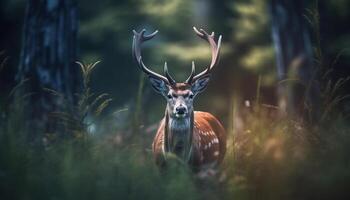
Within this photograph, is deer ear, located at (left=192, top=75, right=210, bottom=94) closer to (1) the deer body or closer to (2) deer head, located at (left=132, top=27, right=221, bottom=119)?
(2) deer head, located at (left=132, top=27, right=221, bottom=119)

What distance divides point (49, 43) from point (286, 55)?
255 inches

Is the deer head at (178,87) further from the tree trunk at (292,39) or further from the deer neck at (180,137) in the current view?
the tree trunk at (292,39)

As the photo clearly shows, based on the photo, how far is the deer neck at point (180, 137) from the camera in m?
9.93

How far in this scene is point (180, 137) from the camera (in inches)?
392

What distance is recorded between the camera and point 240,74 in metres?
26.4

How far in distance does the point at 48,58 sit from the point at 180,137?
6.28 feet

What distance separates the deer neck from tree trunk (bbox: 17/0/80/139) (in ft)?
4.25

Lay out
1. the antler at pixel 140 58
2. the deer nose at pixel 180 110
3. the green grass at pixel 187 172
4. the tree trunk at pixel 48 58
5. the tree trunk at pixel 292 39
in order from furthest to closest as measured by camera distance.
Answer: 1. the tree trunk at pixel 292 39
2. the antler at pixel 140 58
3. the tree trunk at pixel 48 58
4. the deer nose at pixel 180 110
5. the green grass at pixel 187 172

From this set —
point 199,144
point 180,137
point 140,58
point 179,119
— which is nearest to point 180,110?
point 179,119

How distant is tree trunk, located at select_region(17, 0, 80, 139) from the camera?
1027 centimetres

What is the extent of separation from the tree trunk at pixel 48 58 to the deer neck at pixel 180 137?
4.25ft

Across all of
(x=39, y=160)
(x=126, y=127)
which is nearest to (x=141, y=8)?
(x=126, y=127)

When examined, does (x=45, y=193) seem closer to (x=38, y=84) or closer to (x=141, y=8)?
(x=38, y=84)

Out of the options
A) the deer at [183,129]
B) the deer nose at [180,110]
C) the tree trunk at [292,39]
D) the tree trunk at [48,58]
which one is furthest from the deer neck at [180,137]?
the tree trunk at [292,39]
